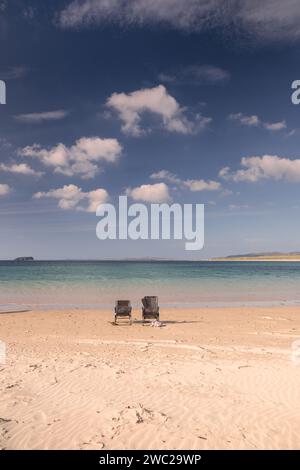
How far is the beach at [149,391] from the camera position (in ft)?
17.6

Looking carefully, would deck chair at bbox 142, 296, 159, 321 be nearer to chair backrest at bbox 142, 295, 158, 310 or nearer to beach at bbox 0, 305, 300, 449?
chair backrest at bbox 142, 295, 158, 310

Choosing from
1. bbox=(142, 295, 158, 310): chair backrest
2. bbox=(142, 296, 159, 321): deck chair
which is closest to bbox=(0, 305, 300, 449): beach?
bbox=(142, 296, 159, 321): deck chair

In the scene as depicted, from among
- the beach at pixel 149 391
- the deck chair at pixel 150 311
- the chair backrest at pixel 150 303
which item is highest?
the chair backrest at pixel 150 303

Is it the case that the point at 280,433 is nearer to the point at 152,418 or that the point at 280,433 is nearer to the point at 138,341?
the point at 152,418

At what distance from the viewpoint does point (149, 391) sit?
705cm

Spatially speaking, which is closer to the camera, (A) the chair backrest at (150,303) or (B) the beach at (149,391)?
(B) the beach at (149,391)

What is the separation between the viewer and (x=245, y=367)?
348 inches

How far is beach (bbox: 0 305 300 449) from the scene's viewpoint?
17.6ft

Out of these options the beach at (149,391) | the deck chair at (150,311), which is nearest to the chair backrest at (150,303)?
the deck chair at (150,311)

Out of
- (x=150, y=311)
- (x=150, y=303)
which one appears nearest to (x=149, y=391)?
(x=150, y=311)

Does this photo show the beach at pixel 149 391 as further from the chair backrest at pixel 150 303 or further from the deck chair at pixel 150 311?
the chair backrest at pixel 150 303

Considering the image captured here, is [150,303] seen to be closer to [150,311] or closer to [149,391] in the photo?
[150,311]
